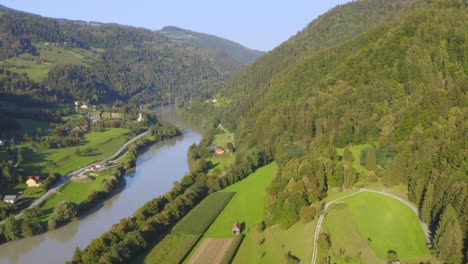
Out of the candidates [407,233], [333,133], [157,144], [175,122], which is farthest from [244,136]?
[175,122]

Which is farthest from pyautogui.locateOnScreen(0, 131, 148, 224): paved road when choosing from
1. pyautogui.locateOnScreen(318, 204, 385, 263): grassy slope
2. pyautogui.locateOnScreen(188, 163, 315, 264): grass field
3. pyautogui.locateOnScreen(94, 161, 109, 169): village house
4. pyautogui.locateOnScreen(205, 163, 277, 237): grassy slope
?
pyautogui.locateOnScreen(318, 204, 385, 263): grassy slope

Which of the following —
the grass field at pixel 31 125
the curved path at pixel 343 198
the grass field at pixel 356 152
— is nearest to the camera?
the curved path at pixel 343 198

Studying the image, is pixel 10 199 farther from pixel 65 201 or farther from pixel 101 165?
pixel 101 165

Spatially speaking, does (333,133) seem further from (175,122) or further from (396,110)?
(175,122)

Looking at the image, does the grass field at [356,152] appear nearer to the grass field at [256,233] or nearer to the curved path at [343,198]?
the curved path at [343,198]

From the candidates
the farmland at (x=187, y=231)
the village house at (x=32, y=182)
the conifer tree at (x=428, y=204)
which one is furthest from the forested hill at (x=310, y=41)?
the conifer tree at (x=428, y=204)

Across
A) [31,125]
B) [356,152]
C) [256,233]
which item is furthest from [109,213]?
[31,125]
